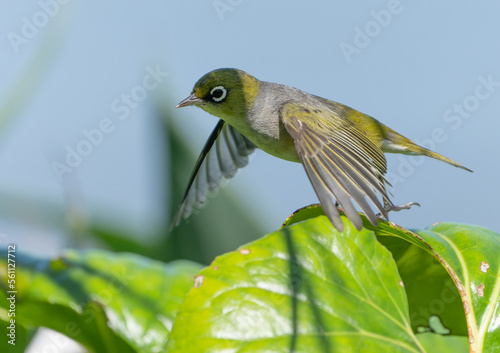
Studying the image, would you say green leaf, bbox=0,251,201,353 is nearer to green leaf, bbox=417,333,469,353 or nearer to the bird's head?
green leaf, bbox=417,333,469,353

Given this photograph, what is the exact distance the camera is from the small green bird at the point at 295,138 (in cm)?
243

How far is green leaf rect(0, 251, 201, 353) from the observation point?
1.63m

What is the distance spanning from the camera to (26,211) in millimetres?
3768

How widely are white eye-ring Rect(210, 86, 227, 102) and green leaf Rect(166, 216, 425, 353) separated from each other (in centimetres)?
174

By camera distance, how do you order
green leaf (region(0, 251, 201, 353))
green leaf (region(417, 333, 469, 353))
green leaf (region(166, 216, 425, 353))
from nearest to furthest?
green leaf (region(166, 216, 425, 353))
green leaf (region(0, 251, 201, 353))
green leaf (region(417, 333, 469, 353))

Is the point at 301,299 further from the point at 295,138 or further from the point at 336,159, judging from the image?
the point at 295,138

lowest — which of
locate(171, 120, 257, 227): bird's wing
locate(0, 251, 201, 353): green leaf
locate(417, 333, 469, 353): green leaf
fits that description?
locate(417, 333, 469, 353): green leaf

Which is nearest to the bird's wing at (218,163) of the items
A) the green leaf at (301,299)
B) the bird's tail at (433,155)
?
the bird's tail at (433,155)

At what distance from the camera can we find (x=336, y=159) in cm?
257

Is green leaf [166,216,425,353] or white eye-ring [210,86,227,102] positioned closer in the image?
green leaf [166,216,425,353]

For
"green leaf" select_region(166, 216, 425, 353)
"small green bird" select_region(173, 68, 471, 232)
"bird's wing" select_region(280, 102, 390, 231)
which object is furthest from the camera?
"small green bird" select_region(173, 68, 471, 232)

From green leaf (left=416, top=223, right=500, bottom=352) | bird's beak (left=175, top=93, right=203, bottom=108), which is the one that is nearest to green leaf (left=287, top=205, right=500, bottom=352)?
green leaf (left=416, top=223, right=500, bottom=352)

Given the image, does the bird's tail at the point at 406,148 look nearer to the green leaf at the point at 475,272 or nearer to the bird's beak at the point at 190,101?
the bird's beak at the point at 190,101

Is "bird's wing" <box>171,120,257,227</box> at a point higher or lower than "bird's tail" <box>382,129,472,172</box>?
lower
